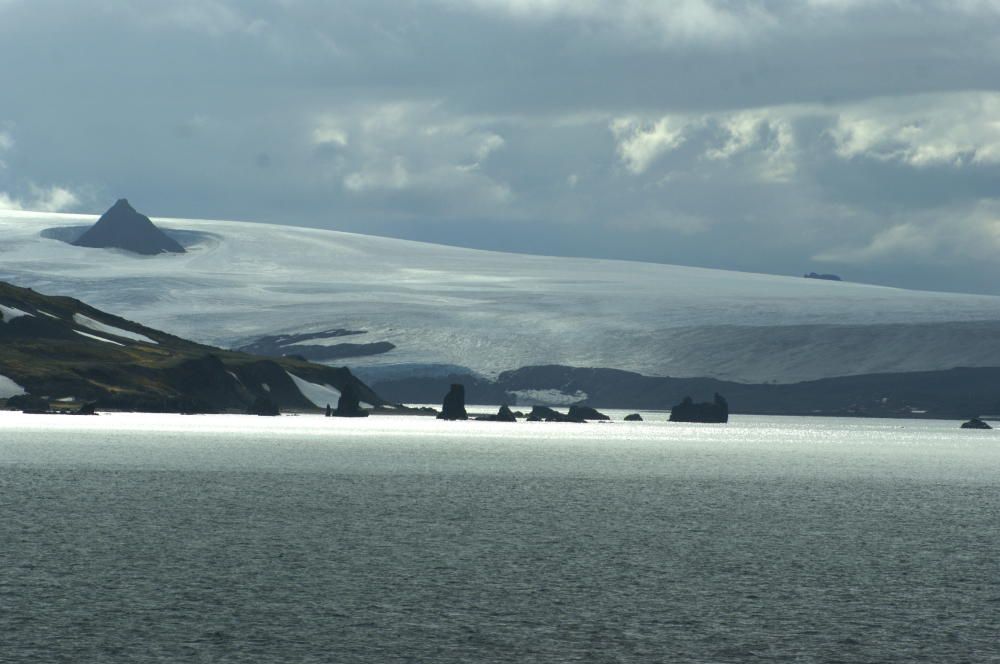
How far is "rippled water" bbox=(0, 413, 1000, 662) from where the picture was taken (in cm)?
3634

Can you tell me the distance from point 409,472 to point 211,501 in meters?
27.3

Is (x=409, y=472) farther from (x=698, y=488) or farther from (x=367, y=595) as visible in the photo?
(x=367, y=595)

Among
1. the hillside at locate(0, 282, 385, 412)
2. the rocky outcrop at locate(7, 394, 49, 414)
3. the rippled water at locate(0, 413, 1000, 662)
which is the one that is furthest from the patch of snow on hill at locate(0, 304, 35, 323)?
the rippled water at locate(0, 413, 1000, 662)

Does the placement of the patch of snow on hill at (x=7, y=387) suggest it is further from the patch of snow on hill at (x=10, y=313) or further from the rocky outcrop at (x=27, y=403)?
the patch of snow on hill at (x=10, y=313)

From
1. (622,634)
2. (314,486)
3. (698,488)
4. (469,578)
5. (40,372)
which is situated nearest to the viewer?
(622,634)

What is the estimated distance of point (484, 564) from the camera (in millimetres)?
50281

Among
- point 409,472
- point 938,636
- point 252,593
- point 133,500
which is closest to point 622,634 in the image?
point 938,636

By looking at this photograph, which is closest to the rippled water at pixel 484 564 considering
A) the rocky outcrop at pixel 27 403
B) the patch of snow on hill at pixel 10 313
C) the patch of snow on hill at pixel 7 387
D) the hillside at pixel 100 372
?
the rocky outcrop at pixel 27 403

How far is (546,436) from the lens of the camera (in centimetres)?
17875

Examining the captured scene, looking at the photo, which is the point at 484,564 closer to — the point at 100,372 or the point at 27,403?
the point at 27,403

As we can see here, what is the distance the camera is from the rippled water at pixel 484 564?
3634 centimetres

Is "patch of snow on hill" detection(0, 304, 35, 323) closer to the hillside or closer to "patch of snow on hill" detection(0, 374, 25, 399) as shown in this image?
the hillside

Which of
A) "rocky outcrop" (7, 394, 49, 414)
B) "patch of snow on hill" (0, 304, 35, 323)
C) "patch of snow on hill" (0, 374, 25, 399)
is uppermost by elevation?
"patch of snow on hill" (0, 304, 35, 323)

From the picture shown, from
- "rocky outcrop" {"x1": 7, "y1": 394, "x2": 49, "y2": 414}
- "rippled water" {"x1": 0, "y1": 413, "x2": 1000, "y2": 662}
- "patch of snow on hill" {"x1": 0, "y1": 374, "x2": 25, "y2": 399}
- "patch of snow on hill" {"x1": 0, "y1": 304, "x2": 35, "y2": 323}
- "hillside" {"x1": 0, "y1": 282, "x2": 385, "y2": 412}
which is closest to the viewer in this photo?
"rippled water" {"x1": 0, "y1": 413, "x2": 1000, "y2": 662}
